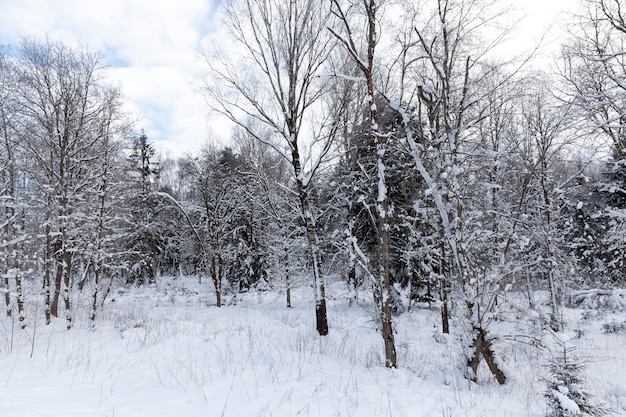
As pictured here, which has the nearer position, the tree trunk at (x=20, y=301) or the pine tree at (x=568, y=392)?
the pine tree at (x=568, y=392)

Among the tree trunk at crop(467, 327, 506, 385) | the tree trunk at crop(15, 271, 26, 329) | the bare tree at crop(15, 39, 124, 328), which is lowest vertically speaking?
the tree trunk at crop(467, 327, 506, 385)

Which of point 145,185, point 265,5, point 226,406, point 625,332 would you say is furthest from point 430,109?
point 145,185

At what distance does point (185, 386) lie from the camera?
4961mm

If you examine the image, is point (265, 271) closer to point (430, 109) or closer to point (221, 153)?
point (221, 153)

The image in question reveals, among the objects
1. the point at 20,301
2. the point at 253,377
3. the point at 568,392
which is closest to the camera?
the point at 568,392

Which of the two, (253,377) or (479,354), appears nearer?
(253,377)

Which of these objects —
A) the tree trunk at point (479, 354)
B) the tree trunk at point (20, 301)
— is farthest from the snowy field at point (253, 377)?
the tree trunk at point (20, 301)

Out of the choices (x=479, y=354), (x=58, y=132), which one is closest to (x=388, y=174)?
(x=479, y=354)

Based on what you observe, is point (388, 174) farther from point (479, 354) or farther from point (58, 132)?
Result: point (58, 132)

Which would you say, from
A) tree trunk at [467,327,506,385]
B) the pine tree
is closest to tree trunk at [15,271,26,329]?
tree trunk at [467,327,506,385]

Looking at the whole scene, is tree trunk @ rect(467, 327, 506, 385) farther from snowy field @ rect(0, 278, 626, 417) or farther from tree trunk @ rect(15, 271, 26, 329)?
tree trunk @ rect(15, 271, 26, 329)

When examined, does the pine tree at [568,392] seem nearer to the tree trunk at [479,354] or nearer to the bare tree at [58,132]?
the tree trunk at [479,354]

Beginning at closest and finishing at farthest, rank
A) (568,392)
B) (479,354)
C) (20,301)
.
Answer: (568,392), (479,354), (20,301)

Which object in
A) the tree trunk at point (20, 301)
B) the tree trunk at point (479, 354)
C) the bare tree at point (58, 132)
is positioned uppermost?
the bare tree at point (58, 132)
